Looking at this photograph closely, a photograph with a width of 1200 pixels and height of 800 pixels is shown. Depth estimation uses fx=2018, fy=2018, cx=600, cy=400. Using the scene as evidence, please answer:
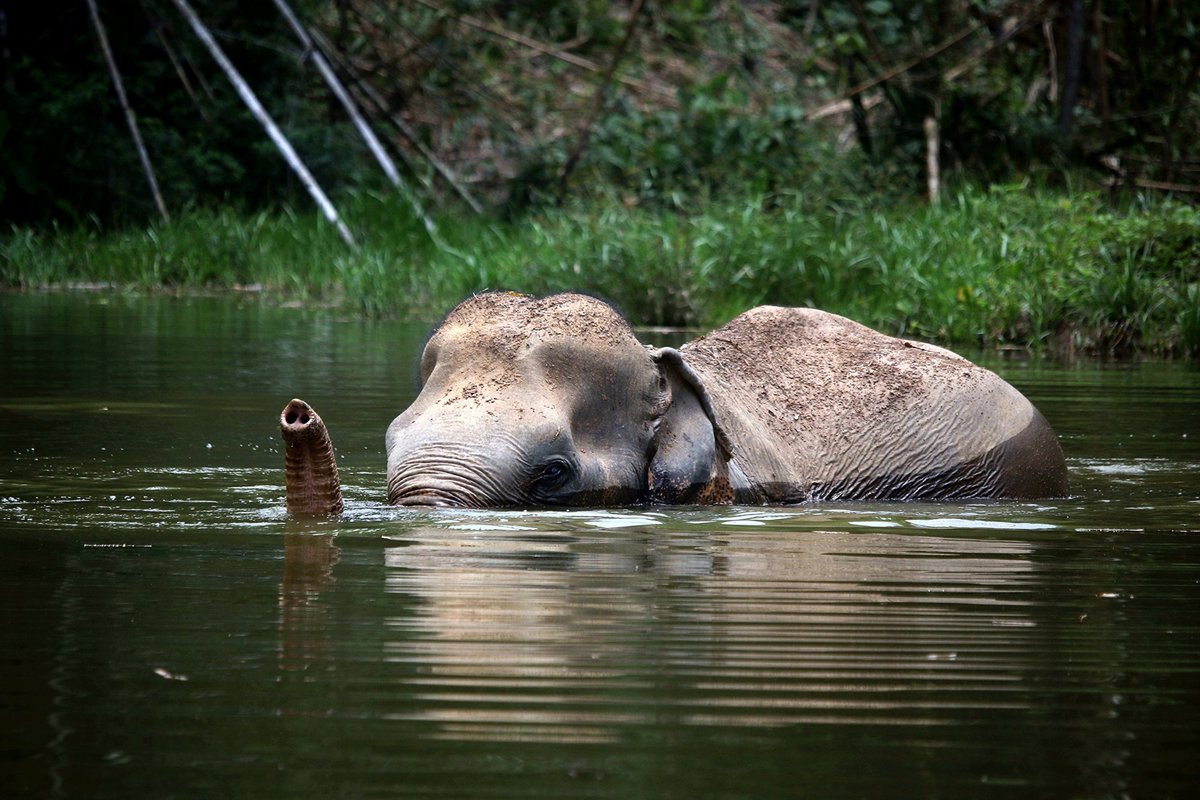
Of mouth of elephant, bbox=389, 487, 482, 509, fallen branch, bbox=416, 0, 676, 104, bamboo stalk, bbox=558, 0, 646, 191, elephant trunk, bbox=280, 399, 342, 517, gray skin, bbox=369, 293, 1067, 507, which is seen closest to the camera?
elephant trunk, bbox=280, 399, 342, 517

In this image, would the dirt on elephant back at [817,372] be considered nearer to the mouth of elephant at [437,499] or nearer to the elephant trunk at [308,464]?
the mouth of elephant at [437,499]

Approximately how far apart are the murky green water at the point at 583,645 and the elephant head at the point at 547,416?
22 centimetres

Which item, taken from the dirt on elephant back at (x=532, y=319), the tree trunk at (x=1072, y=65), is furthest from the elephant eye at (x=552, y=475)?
the tree trunk at (x=1072, y=65)

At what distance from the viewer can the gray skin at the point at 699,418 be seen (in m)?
7.65

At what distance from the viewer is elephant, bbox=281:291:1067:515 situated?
7547 millimetres

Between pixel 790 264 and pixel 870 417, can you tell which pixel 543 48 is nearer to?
pixel 790 264

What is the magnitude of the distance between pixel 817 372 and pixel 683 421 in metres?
1.33

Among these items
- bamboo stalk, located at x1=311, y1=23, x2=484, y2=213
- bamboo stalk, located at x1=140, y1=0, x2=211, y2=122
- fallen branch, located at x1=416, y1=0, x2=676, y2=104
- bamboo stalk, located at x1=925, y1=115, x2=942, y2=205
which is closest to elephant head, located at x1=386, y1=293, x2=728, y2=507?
bamboo stalk, located at x1=925, y1=115, x2=942, y2=205

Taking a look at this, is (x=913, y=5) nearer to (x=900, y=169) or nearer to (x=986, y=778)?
(x=900, y=169)

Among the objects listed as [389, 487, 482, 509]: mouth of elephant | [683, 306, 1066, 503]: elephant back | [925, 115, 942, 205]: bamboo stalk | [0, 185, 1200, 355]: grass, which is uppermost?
[389, 487, 482, 509]: mouth of elephant

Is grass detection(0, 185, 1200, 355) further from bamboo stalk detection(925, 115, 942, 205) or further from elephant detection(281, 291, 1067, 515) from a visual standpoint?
elephant detection(281, 291, 1067, 515)

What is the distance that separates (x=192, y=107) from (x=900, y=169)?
9.40 m

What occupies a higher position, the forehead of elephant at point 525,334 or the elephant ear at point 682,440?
the forehead of elephant at point 525,334

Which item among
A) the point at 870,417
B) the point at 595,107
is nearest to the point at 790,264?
the point at 595,107
